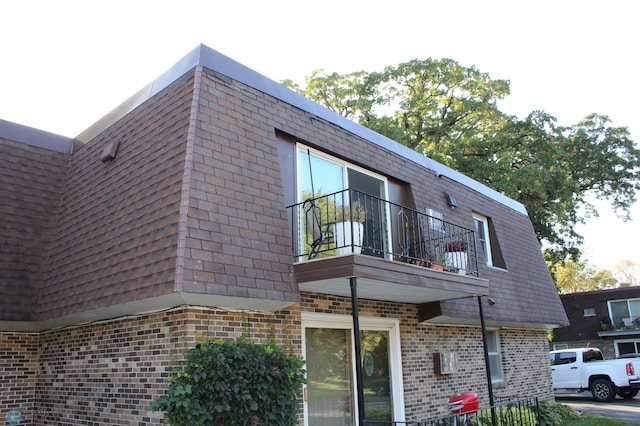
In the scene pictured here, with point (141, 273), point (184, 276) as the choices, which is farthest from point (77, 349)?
point (184, 276)

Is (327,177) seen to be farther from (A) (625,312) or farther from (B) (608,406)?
(A) (625,312)

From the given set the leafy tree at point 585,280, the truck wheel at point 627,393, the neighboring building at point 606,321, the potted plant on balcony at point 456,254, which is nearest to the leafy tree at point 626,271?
the leafy tree at point 585,280

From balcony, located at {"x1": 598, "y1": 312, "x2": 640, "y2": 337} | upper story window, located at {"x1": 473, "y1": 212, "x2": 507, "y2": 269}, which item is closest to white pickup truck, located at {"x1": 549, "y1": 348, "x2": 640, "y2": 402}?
upper story window, located at {"x1": 473, "y1": 212, "x2": 507, "y2": 269}

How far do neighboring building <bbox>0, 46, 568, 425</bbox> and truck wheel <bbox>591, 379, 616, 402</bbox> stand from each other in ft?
32.0

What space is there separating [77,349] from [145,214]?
8.45ft

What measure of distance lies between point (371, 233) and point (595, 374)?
43.1 ft

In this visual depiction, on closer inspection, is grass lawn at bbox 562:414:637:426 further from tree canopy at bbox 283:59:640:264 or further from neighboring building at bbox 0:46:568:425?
tree canopy at bbox 283:59:640:264

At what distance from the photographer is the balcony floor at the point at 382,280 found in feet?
20.8

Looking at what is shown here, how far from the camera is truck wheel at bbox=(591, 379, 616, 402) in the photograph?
17.1 meters

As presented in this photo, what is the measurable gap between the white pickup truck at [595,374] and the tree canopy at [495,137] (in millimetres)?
6778

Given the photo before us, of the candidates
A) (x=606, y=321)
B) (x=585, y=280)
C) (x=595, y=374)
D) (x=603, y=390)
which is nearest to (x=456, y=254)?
(x=595, y=374)

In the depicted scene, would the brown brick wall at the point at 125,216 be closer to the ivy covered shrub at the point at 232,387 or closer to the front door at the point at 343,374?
the ivy covered shrub at the point at 232,387

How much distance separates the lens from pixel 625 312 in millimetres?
27438

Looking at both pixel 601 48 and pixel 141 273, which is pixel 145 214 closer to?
pixel 141 273
